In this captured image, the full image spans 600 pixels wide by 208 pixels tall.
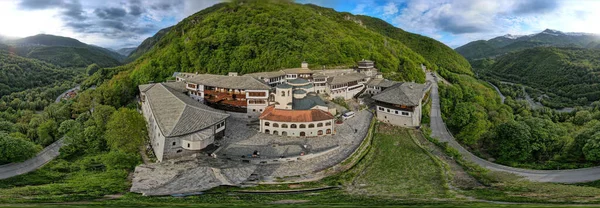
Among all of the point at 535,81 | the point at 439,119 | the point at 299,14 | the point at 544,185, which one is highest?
the point at 299,14

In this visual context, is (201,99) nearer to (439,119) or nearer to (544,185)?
(439,119)

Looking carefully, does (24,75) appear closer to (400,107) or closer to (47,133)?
(47,133)

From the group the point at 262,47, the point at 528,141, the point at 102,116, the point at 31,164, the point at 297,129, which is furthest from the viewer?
the point at 262,47

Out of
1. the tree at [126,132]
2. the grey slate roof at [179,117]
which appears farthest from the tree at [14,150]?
the grey slate roof at [179,117]

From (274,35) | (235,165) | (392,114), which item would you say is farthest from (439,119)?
(274,35)

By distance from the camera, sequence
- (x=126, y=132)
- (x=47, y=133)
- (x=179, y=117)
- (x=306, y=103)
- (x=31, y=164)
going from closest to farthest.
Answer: (x=179, y=117)
(x=126, y=132)
(x=31, y=164)
(x=306, y=103)
(x=47, y=133)

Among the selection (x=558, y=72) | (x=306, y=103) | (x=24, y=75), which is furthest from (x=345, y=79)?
(x=558, y=72)
